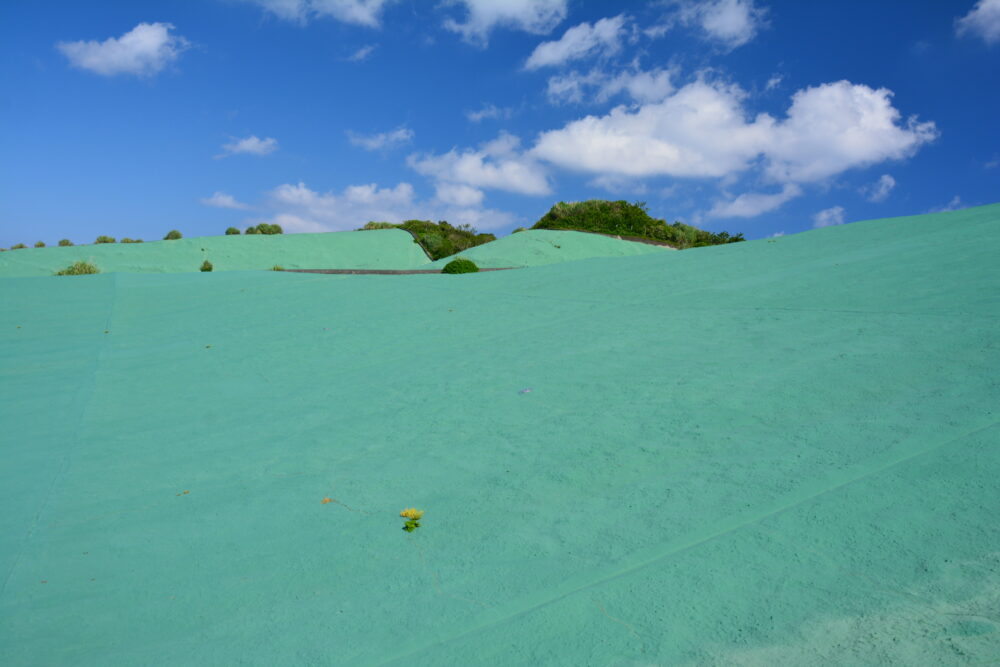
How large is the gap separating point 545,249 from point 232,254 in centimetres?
1539

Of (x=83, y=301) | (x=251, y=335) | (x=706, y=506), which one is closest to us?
(x=706, y=506)

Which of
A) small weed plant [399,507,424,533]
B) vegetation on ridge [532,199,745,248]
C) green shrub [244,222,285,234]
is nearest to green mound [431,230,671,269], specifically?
vegetation on ridge [532,199,745,248]

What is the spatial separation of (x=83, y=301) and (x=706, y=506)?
1586 centimetres

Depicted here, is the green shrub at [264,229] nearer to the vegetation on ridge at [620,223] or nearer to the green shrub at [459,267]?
the vegetation on ridge at [620,223]

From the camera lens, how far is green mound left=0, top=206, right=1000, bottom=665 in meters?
2.77

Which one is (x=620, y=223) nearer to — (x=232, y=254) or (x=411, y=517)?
(x=232, y=254)

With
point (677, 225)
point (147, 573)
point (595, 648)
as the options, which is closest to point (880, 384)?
point (595, 648)

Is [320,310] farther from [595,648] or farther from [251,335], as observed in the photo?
[595,648]

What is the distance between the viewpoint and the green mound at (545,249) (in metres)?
28.5

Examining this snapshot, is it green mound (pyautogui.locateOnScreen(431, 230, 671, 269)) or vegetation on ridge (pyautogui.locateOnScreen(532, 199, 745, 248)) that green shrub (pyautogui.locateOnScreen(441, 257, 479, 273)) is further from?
vegetation on ridge (pyautogui.locateOnScreen(532, 199, 745, 248))

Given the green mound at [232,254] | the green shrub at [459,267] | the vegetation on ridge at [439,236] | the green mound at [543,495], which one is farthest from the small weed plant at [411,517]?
the vegetation on ridge at [439,236]

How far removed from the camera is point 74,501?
4660 mm

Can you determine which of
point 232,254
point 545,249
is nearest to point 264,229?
point 232,254

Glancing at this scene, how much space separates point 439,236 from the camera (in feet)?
128
